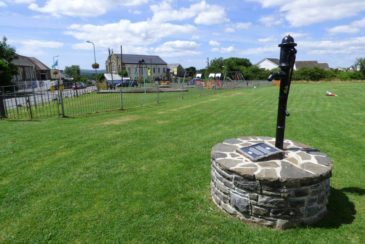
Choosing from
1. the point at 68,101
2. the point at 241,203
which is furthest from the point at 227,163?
the point at 68,101

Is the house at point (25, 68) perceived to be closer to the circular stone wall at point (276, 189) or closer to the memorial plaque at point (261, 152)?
the memorial plaque at point (261, 152)

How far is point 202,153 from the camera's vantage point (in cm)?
677

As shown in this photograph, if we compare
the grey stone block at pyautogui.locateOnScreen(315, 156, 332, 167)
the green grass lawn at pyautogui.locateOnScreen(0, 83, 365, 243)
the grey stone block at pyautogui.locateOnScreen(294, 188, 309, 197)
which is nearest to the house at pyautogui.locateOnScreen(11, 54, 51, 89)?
the green grass lawn at pyautogui.locateOnScreen(0, 83, 365, 243)

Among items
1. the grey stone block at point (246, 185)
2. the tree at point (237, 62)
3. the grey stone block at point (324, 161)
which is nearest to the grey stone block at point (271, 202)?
the grey stone block at point (246, 185)

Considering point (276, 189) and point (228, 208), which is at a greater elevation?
point (276, 189)

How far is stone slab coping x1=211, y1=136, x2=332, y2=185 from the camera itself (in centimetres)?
357

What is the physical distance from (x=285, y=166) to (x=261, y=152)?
17.9 inches

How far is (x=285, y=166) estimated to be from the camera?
12.7 feet

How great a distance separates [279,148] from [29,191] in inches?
167

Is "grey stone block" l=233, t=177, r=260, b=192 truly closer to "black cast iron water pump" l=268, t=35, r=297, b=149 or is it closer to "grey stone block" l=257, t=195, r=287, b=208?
"grey stone block" l=257, t=195, r=287, b=208

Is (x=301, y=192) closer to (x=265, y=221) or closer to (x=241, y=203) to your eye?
(x=265, y=221)

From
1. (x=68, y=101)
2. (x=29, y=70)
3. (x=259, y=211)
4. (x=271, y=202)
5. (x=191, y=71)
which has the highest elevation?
(x=29, y=70)

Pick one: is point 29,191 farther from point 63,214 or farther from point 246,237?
point 246,237

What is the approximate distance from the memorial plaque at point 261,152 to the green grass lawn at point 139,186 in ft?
3.07
